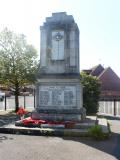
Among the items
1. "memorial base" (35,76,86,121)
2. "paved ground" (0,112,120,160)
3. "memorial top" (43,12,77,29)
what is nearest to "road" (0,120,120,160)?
"paved ground" (0,112,120,160)

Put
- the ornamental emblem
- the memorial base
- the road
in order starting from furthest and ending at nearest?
the ornamental emblem
the memorial base
the road

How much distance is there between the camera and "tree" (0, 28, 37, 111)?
23.3 m

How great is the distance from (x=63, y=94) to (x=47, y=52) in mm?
2332

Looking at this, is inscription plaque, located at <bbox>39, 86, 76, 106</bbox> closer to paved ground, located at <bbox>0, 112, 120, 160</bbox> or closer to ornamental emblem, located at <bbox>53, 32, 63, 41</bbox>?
ornamental emblem, located at <bbox>53, 32, 63, 41</bbox>

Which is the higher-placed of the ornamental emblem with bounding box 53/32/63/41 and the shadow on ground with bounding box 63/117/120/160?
the ornamental emblem with bounding box 53/32/63/41

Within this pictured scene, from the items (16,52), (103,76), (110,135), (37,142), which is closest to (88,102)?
(16,52)

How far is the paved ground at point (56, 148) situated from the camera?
9.84 metres

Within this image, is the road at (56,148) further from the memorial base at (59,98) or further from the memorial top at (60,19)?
the memorial top at (60,19)

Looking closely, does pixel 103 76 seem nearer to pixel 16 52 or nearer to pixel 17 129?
pixel 16 52

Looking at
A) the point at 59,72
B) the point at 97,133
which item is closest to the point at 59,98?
the point at 59,72

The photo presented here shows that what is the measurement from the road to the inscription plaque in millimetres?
3772

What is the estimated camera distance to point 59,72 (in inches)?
669

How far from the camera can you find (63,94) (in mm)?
16625

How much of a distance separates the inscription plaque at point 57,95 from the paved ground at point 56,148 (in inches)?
149
